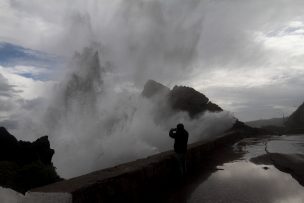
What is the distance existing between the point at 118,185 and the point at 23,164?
9516 mm

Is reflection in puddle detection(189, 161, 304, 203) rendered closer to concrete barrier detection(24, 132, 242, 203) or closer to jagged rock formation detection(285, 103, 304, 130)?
concrete barrier detection(24, 132, 242, 203)

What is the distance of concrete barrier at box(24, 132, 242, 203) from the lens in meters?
4.32

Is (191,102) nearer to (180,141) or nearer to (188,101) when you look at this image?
(188,101)

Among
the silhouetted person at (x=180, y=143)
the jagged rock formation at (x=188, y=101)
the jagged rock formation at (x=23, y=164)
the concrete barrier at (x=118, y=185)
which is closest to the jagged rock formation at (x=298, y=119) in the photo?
the jagged rock formation at (x=188, y=101)

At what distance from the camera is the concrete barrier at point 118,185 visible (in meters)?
4.32

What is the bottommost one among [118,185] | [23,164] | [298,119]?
[118,185]

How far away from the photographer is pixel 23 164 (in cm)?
1414

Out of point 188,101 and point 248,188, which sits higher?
point 188,101

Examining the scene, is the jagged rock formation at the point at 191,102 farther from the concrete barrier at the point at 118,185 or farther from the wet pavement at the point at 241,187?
the concrete barrier at the point at 118,185

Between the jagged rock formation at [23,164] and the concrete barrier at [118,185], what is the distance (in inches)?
195

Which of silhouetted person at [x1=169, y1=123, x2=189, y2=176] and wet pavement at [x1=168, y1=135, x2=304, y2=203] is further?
silhouetted person at [x1=169, y1=123, x2=189, y2=176]

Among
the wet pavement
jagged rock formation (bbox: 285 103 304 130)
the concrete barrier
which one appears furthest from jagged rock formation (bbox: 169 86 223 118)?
the concrete barrier

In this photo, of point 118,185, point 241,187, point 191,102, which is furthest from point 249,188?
point 191,102

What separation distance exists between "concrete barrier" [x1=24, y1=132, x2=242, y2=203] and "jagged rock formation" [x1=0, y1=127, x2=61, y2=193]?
496 centimetres
